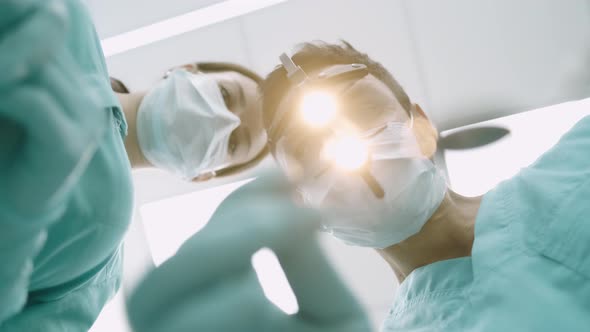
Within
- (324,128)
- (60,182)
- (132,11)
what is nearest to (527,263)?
(324,128)

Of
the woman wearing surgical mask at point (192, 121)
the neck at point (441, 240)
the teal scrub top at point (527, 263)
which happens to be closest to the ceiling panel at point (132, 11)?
the woman wearing surgical mask at point (192, 121)

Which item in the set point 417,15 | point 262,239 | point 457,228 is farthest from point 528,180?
point 262,239

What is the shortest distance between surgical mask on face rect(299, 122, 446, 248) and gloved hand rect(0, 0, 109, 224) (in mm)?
A: 733

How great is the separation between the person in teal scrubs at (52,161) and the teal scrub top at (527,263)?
757 mm

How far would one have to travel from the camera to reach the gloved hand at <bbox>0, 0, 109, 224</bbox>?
1.07 feet

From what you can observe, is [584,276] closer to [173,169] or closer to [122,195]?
[122,195]

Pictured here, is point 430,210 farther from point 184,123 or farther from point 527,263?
point 184,123

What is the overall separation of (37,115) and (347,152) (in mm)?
797

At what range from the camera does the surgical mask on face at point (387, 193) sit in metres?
1.02

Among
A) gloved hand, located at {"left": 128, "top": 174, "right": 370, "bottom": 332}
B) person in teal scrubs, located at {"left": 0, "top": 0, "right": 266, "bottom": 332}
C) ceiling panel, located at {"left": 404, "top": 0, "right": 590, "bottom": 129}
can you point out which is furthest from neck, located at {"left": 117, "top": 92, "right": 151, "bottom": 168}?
ceiling panel, located at {"left": 404, "top": 0, "right": 590, "bottom": 129}

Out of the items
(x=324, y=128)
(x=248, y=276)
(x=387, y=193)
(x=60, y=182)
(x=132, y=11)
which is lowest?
(x=248, y=276)

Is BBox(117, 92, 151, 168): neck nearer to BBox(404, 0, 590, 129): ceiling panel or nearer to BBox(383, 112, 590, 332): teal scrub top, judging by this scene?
BBox(383, 112, 590, 332): teal scrub top

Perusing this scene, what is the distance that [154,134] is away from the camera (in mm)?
1389

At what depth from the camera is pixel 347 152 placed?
106 centimetres
